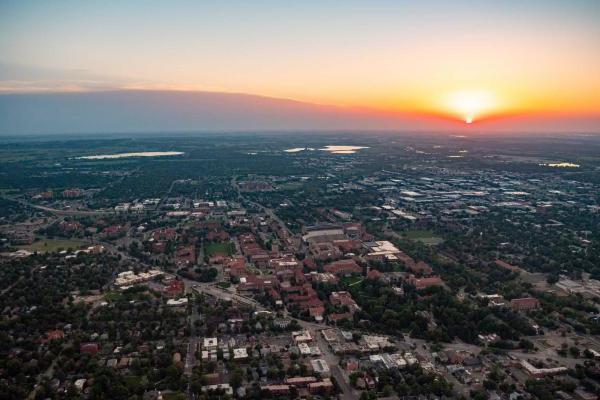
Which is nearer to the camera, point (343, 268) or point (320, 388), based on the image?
point (320, 388)

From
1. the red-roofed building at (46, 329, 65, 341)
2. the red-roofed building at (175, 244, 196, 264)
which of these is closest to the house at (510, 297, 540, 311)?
the red-roofed building at (175, 244, 196, 264)

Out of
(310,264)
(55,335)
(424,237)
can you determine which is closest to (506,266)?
(424,237)

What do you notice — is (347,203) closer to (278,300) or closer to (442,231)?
(442,231)

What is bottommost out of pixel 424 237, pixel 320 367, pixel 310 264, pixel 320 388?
pixel 320 388

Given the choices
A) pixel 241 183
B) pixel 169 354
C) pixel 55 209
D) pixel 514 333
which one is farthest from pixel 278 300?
pixel 241 183

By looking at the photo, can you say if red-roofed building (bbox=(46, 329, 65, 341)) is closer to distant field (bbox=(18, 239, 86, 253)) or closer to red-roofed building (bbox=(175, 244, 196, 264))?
red-roofed building (bbox=(175, 244, 196, 264))

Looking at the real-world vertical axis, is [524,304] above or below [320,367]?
above

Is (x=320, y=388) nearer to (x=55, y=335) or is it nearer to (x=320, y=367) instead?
(x=320, y=367)
